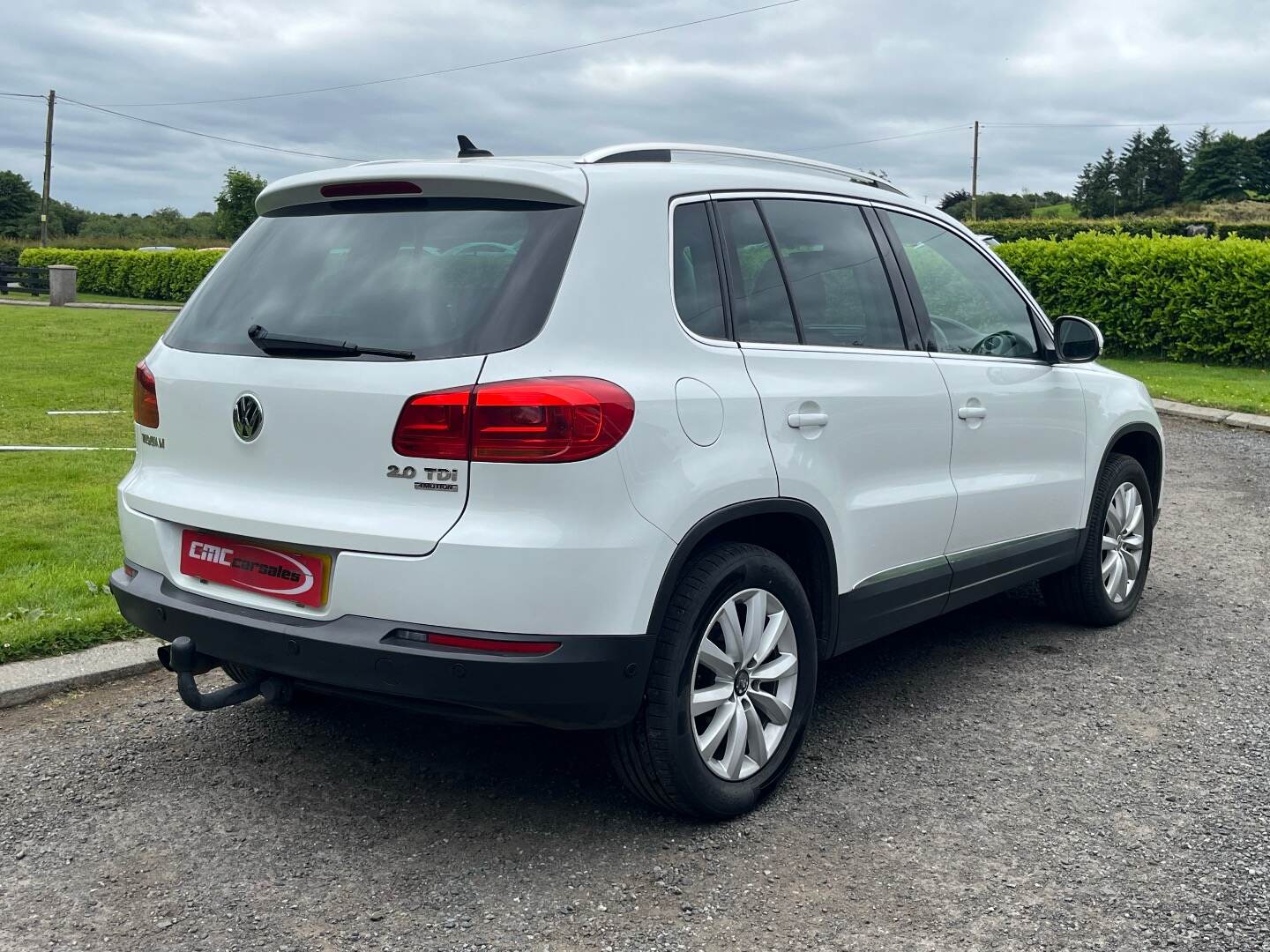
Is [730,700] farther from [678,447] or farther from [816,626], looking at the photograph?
[678,447]

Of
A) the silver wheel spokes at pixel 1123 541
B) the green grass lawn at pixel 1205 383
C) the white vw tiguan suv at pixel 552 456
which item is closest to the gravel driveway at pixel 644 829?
the white vw tiguan suv at pixel 552 456

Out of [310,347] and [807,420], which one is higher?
[310,347]

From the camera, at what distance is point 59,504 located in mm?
7168

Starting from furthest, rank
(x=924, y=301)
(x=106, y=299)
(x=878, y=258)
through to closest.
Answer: (x=106, y=299)
(x=924, y=301)
(x=878, y=258)

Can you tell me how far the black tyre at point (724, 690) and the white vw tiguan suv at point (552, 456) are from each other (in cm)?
1

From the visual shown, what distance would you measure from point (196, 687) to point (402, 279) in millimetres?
1239

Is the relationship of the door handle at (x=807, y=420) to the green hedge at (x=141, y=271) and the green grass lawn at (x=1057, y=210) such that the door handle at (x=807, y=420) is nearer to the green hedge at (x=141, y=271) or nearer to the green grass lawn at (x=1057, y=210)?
the green hedge at (x=141, y=271)

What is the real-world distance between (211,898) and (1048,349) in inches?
146

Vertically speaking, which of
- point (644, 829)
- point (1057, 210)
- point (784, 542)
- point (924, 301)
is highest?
point (1057, 210)

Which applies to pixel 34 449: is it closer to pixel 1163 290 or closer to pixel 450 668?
pixel 450 668

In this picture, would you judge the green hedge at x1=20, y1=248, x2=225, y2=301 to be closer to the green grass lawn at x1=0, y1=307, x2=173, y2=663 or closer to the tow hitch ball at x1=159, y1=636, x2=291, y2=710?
the green grass lawn at x1=0, y1=307, x2=173, y2=663

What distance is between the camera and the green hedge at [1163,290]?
1691 cm

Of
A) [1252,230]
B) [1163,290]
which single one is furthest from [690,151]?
[1252,230]

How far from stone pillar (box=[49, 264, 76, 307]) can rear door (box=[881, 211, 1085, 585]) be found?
3039cm
